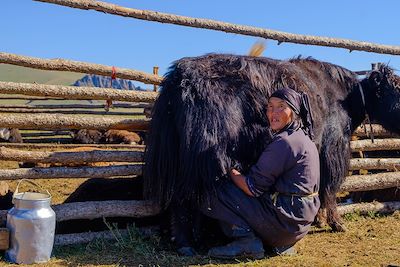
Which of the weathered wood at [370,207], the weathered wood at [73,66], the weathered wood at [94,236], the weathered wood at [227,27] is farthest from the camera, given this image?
the weathered wood at [370,207]

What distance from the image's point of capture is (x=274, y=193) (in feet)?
12.5

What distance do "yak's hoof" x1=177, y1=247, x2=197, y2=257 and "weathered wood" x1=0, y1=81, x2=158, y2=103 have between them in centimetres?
179

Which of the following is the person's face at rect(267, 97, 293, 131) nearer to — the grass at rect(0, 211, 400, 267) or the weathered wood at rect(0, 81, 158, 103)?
the grass at rect(0, 211, 400, 267)

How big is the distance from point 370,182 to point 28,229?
381cm

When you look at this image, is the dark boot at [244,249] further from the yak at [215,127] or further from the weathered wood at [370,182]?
the weathered wood at [370,182]

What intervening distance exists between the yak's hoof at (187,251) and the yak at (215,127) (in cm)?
10

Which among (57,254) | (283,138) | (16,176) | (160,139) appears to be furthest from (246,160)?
(16,176)

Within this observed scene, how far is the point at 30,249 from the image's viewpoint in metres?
3.61

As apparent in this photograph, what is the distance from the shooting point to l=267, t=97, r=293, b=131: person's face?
3818mm

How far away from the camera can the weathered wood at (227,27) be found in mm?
4992

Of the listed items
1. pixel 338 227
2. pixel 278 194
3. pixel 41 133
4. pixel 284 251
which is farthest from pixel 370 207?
pixel 41 133

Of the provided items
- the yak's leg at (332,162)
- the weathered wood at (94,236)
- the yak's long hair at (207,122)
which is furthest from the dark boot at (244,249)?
the yak's leg at (332,162)

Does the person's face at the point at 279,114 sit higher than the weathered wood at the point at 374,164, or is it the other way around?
the person's face at the point at 279,114

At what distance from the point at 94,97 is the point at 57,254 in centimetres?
163
